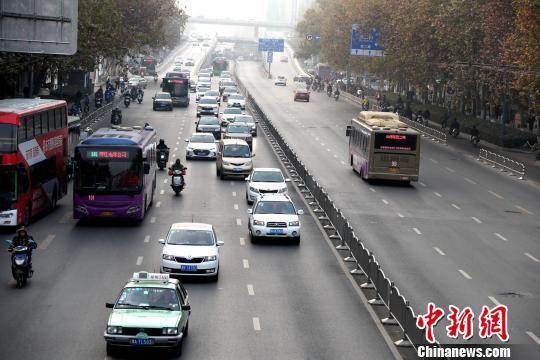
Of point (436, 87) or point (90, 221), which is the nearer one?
point (90, 221)

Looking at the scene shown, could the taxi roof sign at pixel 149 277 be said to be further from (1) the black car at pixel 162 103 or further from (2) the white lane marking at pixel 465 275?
(1) the black car at pixel 162 103

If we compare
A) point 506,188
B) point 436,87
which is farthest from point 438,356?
point 436,87

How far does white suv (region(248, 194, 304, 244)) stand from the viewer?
3947cm

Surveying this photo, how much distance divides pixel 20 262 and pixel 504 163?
4416cm

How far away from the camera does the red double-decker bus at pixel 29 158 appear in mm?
38781

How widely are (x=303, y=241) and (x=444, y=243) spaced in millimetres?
5146

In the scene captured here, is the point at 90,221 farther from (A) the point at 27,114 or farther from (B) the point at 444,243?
(B) the point at 444,243

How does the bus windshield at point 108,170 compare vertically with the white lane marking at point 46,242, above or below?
above

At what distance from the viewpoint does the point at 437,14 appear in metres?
94.0

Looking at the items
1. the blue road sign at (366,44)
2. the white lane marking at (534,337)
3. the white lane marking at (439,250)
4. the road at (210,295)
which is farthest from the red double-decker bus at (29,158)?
the blue road sign at (366,44)

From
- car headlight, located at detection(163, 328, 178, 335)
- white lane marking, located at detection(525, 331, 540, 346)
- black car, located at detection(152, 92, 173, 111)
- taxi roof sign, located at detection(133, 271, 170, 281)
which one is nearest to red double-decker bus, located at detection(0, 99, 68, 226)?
taxi roof sign, located at detection(133, 271, 170, 281)

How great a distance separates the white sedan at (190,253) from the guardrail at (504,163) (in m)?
35.8

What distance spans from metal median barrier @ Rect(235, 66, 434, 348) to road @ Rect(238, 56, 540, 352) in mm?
999

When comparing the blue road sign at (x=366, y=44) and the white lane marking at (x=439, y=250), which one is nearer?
the white lane marking at (x=439, y=250)
